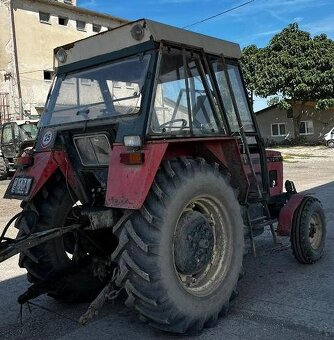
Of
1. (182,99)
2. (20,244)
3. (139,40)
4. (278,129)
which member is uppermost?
(139,40)

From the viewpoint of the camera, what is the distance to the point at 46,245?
14.1 feet

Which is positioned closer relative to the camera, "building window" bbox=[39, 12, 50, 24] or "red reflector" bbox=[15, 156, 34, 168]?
"red reflector" bbox=[15, 156, 34, 168]

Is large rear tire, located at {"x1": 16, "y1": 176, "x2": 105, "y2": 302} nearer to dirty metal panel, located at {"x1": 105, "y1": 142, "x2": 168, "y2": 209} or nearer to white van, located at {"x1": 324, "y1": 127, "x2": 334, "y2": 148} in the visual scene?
dirty metal panel, located at {"x1": 105, "y1": 142, "x2": 168, "y2": 209}

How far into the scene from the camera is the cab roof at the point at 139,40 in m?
3.85

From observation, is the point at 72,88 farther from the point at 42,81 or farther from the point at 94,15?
the point at 94,15

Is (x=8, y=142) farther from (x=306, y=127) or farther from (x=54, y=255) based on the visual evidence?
(x=306, y=127)

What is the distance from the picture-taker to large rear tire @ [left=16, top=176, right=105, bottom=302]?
4234mm

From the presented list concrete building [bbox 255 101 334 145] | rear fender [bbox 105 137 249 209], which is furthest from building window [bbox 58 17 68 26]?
rear fender [bbox 105 137 249 209]

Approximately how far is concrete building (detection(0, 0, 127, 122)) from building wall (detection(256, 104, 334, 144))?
1474 centimetres

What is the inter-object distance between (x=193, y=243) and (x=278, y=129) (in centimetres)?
3421

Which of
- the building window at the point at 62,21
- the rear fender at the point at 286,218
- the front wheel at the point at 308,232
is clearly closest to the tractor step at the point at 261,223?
the rear fender at the point at 286,218

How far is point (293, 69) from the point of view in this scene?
3014cm

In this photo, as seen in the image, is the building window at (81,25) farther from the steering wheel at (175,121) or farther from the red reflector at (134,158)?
the red reflector at (134,158)

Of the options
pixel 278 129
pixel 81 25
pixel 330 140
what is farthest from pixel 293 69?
pixel 81 25
